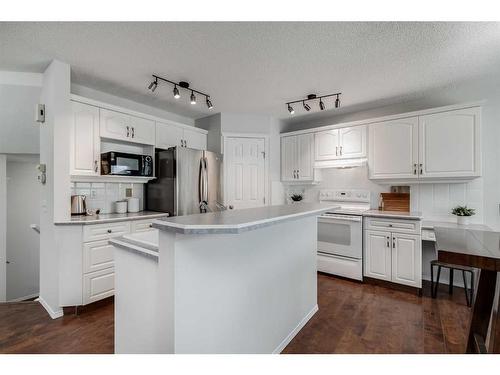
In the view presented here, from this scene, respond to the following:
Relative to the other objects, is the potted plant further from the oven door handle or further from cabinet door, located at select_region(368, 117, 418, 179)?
the oven door handle

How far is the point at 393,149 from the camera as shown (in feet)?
10.7

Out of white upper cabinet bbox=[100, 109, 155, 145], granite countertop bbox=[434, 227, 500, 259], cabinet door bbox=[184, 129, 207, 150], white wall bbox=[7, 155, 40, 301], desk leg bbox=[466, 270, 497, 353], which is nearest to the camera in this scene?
granite countertop bbox=[434, 227, 500, 259]

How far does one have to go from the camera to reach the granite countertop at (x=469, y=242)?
1.22m

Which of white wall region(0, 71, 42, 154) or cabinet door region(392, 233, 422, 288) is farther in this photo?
cabinet door region(392, 233, 422, 288)

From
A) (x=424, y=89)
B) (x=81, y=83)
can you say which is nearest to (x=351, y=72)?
(x=424, y=89)

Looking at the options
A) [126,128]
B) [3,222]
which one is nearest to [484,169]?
[126,128]

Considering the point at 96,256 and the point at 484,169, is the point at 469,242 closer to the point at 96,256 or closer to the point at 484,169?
the point at 484,169

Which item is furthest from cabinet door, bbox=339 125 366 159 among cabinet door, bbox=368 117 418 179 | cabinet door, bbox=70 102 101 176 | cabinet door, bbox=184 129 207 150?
cabinet door, bbox=70 102 101 176

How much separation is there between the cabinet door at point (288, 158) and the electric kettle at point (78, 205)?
2.97 meters

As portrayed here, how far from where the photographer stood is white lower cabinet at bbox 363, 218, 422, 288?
9.38 ft

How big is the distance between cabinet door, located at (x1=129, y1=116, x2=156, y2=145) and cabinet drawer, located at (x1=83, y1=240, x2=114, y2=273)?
1341 mm

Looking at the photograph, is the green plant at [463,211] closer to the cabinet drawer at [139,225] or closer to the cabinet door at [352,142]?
the cabinet door at [352,142]

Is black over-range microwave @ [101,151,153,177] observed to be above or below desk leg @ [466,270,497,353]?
above

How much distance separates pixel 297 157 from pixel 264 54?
7.11ft
